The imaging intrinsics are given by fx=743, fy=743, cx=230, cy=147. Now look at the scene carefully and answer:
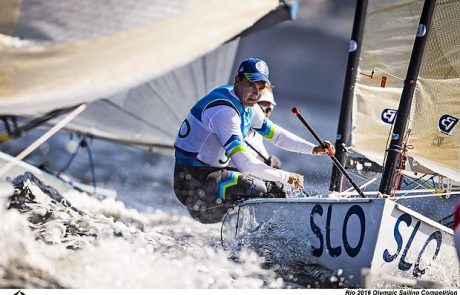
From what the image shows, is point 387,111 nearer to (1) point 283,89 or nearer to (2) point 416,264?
(2) point 416,264

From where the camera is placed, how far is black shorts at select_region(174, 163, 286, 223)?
4043mm

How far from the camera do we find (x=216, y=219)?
420 centimetres

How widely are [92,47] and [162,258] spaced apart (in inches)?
40.2

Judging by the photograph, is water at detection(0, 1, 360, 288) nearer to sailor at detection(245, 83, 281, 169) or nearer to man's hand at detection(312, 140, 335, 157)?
sailor at detection(245, 83, 281, 169)

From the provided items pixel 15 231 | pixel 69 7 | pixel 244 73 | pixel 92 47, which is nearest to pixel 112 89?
pixel 92 47

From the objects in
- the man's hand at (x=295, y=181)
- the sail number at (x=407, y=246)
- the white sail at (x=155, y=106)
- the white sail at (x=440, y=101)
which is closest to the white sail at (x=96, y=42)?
the man's hand at (x=295, y=181)

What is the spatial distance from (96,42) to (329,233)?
1392mm

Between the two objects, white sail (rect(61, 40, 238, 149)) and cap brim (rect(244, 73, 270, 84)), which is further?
white sail (rect(61, 40, 238, 149))

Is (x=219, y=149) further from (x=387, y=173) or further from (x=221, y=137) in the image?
(x=387, y=173)

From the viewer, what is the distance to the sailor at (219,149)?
12.6 ft

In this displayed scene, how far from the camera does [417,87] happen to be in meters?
4.46

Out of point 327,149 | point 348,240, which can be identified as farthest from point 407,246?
point 327,149


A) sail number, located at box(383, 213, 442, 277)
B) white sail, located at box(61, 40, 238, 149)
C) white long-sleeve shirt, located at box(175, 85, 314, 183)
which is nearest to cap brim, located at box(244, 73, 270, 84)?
white long-sleeve shirt, located at box(175, 85, 314, 183)

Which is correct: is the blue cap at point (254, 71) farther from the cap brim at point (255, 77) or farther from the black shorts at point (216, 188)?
the black shorts at point (216, 188)
